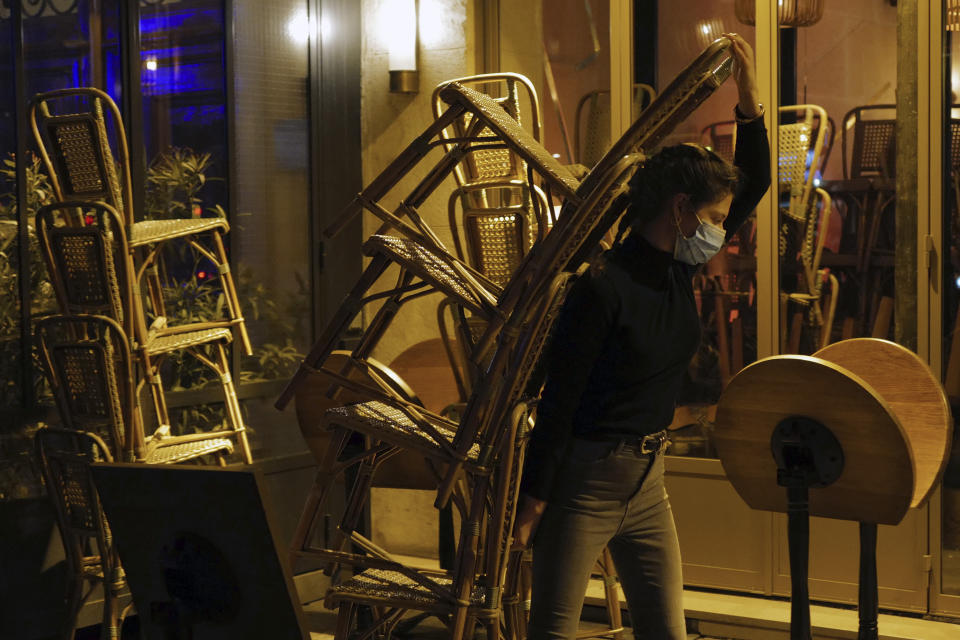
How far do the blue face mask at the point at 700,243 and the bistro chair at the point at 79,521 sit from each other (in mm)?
→ 1822

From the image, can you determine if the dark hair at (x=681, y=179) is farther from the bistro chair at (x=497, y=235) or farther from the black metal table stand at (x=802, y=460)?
the bistro chair at (x=497, y=235)

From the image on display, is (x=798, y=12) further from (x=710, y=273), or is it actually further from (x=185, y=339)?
(x=185, y=339)

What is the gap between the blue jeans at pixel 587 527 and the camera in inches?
92.5

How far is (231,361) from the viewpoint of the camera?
181 inches

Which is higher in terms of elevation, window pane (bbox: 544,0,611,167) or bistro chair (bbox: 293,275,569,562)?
window pane (bbox: 544,0,611,167)

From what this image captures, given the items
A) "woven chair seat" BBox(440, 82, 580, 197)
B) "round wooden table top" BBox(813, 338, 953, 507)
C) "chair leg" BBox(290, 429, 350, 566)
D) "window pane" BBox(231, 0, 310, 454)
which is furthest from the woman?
"window pane" BBox(231, 0, 310, 454)

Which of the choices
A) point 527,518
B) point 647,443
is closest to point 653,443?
point 647,443

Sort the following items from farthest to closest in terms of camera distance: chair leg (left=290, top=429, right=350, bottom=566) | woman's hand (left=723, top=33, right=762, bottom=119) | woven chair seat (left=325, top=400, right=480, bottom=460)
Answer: chair leg (left=290, top=429, right=350, bottom=566) → woven chair seat (left=325, top=400, right=480, bottom=460) → woman's hand (left=723, top=33, right=762, bottom=119)

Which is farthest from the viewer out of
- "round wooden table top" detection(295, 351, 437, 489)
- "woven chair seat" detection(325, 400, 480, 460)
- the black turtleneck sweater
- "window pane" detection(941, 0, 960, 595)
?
"window pane" detection(941, 0, 960, 595)

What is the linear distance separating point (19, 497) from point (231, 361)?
104cm

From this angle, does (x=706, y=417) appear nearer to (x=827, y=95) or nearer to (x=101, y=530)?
(x=827, y=95)

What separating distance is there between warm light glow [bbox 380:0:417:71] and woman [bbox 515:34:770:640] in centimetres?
277

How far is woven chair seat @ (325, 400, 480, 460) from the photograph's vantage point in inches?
109

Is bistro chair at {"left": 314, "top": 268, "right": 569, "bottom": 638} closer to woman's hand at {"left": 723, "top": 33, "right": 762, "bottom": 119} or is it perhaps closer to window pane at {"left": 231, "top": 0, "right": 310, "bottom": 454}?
woman's hand at {"left": 723, "top": 33, "right": 762, "bottom": 119}
